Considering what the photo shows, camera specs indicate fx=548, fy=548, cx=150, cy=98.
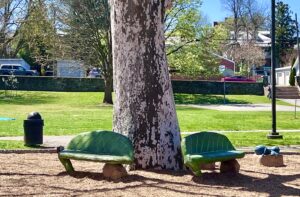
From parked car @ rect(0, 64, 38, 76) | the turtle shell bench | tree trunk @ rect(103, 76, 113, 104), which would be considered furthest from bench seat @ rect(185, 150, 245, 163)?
parked car @ rect(0, 64, 38, 76)

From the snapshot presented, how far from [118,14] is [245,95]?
40.6 metres

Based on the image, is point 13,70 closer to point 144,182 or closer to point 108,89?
point 108,89

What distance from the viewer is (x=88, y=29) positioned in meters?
35.7

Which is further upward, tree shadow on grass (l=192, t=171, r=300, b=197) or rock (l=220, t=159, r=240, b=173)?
rock (l=220, t=159, r=240, b=173)

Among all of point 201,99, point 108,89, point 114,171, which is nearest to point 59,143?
point 114,171

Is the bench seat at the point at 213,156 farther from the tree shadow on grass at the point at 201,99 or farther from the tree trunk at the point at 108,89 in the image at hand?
the tree shadow on grass at the point at 201,99

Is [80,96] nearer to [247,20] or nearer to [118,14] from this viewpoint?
[118,14]

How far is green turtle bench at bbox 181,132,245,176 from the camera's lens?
7520 mm

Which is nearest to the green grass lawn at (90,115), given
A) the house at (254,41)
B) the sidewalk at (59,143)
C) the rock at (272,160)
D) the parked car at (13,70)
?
the sidewalk at (59,143)

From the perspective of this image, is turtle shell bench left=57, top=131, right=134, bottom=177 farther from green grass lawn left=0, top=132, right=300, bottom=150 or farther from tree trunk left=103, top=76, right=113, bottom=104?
tree trunk left=103, top=76, right=113, bottom=104

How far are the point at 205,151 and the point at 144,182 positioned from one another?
1.19m

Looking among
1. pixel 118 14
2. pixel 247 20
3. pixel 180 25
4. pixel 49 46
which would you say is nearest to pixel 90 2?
pixel 49 46

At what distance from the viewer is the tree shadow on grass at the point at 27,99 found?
37487 mm

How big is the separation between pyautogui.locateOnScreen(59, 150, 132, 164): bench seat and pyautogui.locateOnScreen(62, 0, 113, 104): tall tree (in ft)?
92.2
